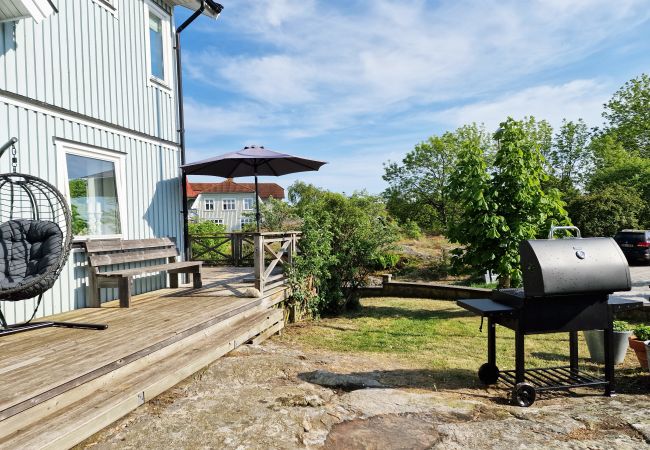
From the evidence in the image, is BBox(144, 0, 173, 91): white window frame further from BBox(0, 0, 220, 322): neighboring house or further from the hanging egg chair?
the hanging egg chair

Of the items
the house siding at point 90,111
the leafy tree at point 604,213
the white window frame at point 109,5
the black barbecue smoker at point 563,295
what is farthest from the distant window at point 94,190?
the leafy tree at point 604,213

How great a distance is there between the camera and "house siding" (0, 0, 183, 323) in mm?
5051

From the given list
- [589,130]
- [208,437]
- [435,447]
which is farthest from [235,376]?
[589,130]

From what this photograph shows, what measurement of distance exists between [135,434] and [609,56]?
13206mm

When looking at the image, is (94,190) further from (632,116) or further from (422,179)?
(632,116)

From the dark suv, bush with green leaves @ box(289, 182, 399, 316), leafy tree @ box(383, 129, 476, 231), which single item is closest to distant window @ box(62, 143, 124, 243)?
bush with green leaves @ box(289, 182, 399, 316)

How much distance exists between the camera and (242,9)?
28.7 ft

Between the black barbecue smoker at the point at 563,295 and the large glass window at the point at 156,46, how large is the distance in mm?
7082

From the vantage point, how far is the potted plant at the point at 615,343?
17.0ft

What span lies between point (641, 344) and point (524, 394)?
1.86 m

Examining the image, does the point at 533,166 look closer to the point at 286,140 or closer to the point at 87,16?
the point at 87,16

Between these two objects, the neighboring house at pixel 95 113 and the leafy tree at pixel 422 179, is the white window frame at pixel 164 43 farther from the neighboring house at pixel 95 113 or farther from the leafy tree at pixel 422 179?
the leafy tree at pixel 422 179

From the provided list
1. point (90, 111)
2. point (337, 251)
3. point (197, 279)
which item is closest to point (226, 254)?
point (337, 251)

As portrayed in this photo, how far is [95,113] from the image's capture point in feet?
20.5
